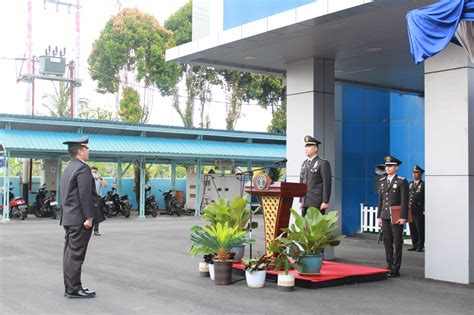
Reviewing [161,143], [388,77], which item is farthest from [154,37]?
[388,77]

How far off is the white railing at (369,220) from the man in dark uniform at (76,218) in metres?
9.89

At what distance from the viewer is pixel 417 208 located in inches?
500

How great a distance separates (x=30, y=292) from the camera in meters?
7.30

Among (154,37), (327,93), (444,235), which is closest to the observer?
(444,235)

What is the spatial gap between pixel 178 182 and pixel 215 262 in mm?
23757

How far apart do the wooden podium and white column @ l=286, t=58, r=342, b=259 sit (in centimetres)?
226

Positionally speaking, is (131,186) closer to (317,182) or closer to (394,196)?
(317,182)

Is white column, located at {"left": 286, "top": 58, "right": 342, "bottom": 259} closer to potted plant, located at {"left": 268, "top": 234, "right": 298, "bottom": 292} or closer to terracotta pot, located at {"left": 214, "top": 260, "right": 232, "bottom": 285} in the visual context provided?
potted plant, located at {"left": 268, "top": 234, "right": 298, "bottom": 292}

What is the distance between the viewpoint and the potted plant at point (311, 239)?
781 cm

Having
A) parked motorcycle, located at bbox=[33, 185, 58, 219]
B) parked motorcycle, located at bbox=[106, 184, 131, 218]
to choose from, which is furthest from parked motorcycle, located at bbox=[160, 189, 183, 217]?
parked motorcycle, located at bbox=[33, 185, 58, 219]

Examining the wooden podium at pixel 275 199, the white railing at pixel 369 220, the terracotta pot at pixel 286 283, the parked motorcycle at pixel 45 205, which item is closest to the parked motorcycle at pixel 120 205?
the parked motorcycle at pixel 45 205

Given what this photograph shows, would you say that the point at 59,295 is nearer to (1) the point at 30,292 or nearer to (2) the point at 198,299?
(1) the point at 30,292

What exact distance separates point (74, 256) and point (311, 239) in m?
3.01

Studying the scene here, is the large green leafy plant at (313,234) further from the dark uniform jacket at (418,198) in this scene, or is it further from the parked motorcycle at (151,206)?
the parked motorcycle at (151,206)
